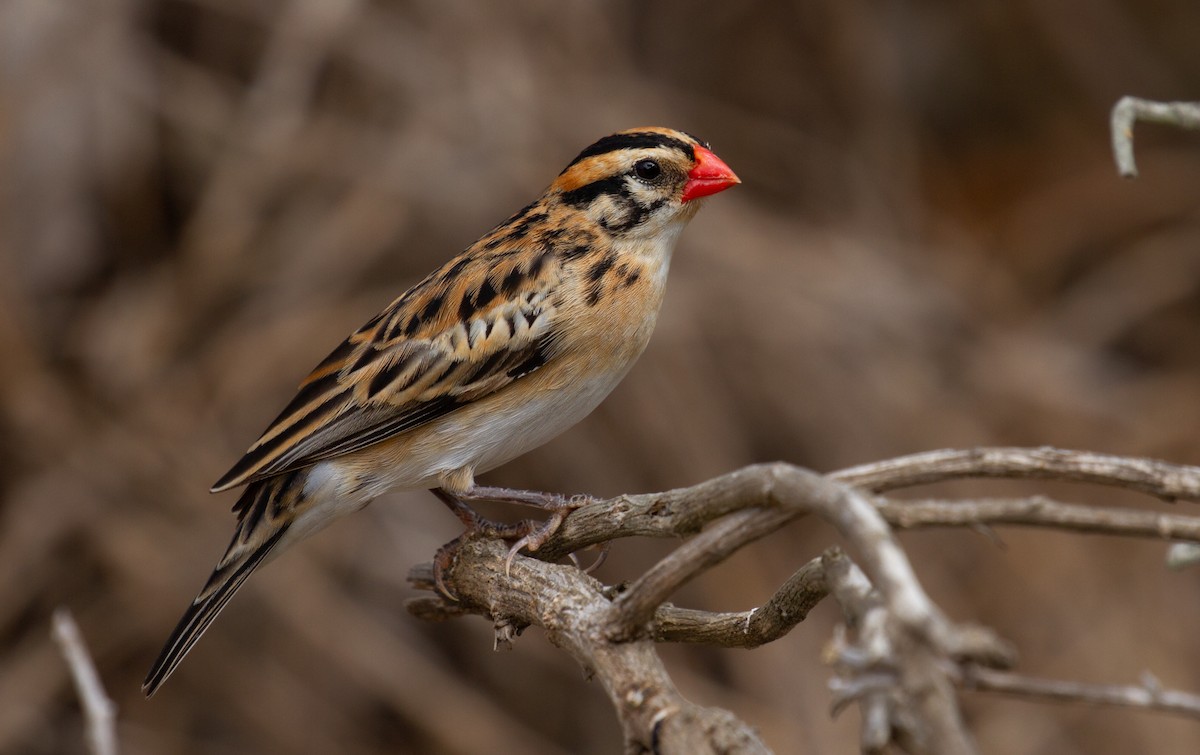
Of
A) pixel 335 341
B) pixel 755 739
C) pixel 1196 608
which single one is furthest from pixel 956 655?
pixel 1196 608

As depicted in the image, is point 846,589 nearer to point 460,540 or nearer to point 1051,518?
point 1051,518

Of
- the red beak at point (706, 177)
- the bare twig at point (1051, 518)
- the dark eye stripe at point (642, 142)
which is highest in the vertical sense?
the dark eye stripe at point (642, 142)

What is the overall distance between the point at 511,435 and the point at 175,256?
3.52 metres

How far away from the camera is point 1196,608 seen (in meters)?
7.43

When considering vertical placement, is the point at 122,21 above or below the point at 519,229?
above

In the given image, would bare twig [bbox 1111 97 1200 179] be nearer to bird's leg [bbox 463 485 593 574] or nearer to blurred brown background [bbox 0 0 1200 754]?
bird's leg [bbox 463 485 593 574]

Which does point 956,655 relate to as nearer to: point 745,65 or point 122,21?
point 122,21

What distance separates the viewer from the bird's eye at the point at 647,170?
417 centimetres

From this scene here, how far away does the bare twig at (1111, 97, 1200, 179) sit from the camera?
2402mm

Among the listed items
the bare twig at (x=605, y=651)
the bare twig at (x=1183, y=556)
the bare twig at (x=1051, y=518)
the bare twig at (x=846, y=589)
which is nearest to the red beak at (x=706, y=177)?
the bare twig at (x=605, y=651)

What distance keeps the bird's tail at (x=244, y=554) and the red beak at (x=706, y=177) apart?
4.83ft

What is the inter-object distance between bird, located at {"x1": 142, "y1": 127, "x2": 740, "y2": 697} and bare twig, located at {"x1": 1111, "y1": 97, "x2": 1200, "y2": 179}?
1.67 metres

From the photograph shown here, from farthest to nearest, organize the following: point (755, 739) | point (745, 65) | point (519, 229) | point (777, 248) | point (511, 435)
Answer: point (745, 65)
point (777, 248)
point (519, 229)
point (511, 435)
point (755, 739)

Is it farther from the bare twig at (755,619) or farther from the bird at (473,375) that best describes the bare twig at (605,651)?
the bird at (473,375)
